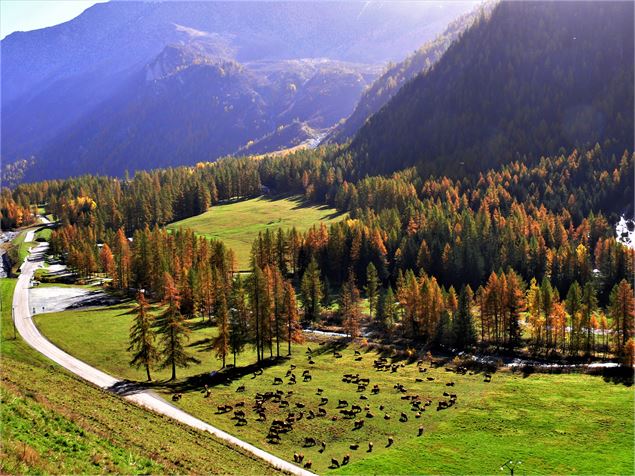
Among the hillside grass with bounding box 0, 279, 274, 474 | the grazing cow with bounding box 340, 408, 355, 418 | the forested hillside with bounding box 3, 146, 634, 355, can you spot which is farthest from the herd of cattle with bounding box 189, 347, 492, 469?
the forested hillside with bounding box 3, 146, 634, 355

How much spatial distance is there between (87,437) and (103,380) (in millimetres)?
48739

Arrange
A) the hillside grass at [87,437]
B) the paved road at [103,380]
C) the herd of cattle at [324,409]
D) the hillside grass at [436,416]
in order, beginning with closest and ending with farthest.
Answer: the hillside grass at [87,437]
the paved road at [103,380]
the hillside grass at [436,416]
the herd of cattle at [324,409]

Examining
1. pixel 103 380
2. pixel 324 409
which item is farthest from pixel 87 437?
pixel 103 380

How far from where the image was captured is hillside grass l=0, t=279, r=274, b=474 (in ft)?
118

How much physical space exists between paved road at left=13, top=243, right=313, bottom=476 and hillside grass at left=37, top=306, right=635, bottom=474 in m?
2.05

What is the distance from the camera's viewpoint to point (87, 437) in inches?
1686

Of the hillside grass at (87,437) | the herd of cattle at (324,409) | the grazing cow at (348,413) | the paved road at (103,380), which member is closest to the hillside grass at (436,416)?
the herd of cattle at (324,409)

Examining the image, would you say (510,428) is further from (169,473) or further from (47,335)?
(47,335)

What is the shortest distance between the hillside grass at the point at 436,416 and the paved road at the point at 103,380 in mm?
2052

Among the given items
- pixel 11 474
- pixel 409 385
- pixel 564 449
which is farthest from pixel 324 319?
pixel 11 474

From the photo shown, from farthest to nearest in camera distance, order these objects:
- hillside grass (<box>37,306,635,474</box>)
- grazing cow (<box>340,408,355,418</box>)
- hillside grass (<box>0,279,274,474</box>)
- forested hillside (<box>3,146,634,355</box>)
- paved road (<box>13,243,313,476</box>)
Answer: forested hillside (<box>3,146,634,355</box>), grazing cow (<box>340,408,355,418</box>), hillside grass (<box>37,306,635,474</box>), paved road (<box>13,243,313,476</box>), hillside grass (<box>0,279,274,474</box>)

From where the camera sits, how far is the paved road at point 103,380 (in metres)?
62.9

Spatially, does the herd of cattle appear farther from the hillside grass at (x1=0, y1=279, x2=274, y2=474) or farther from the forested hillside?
the forested hillside

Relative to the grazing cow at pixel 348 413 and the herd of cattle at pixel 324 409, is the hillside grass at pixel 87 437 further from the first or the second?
the grazing cow at pixel 348 413
